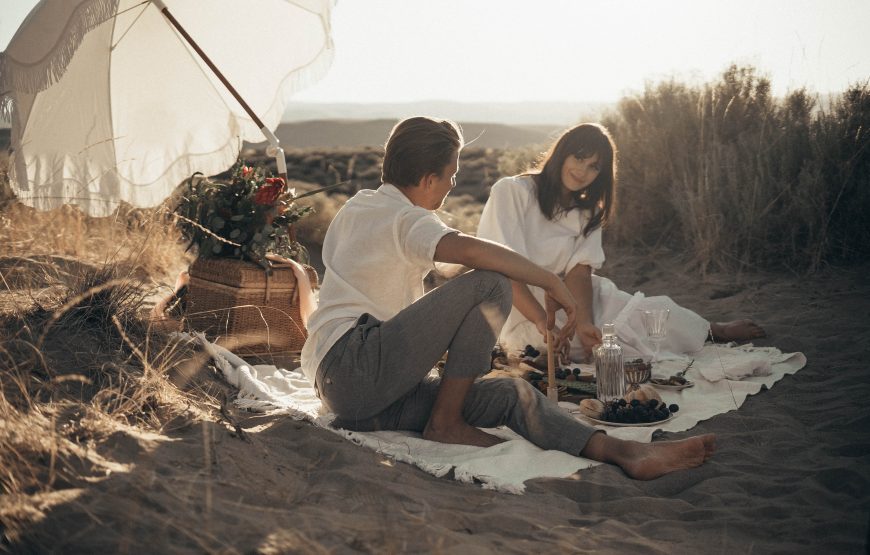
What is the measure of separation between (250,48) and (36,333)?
8.41 ft

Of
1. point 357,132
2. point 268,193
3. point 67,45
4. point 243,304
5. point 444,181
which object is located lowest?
point 243,304

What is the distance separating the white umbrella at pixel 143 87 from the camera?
434 centimetres

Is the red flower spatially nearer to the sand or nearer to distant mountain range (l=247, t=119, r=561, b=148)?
the sand

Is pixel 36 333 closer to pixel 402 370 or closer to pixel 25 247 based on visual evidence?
pixel 402 370

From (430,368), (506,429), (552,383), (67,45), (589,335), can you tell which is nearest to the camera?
(430,368)

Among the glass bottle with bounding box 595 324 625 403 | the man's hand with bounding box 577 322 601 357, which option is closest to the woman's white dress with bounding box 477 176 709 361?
the man's hand with bounding box 577 322 601 357

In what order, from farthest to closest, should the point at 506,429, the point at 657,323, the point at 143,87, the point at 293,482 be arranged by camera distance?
the point at 143,87 → the point at 657,323 → the point at 506,429 → the point at 293,482

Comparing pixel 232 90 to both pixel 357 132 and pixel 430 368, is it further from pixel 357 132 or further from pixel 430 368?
pixel 357 132

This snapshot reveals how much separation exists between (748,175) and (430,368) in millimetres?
4459

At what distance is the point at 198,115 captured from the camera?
5.24m

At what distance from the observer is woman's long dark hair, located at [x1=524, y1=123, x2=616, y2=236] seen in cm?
446

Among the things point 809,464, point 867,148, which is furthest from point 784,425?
point 867,148

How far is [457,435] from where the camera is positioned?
126 inches

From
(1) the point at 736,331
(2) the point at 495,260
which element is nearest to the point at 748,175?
(1) the point at 736,331
